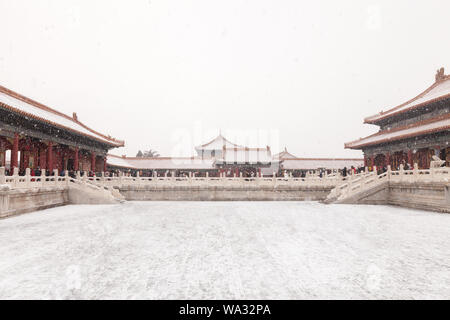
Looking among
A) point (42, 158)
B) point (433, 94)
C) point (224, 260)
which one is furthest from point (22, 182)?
point (433, 94)

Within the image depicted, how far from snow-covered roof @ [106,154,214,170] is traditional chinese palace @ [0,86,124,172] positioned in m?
10.6

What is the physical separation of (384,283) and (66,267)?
5446mm

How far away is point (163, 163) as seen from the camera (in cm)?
3788

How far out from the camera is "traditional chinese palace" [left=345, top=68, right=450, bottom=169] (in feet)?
60.3

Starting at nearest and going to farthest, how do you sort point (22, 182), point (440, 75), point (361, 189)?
point (22, 182)
point (361, 189)
point (440, 75)

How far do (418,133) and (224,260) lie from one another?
18.1 meters

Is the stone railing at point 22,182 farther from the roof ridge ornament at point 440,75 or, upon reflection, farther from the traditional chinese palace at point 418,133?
the roof ridge ornament at point 440,75

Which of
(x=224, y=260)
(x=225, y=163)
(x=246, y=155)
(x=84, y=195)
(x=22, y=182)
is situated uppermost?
(x=246, y=155)

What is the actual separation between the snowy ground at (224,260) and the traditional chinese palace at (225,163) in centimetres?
2128

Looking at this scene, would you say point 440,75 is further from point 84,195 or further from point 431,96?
point 84,195

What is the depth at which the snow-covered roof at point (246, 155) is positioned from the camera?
32219mm
